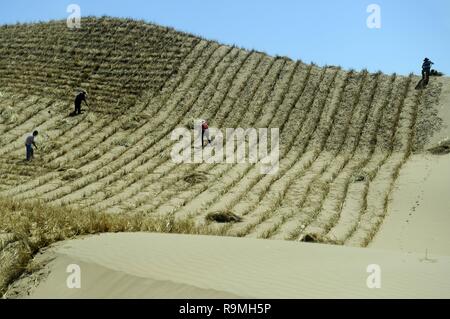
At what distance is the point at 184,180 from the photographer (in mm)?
16547

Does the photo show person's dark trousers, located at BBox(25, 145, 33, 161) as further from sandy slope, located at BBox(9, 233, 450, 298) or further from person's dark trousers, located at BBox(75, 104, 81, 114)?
sandy slope, located at BBox(9, 233, 450, 298)

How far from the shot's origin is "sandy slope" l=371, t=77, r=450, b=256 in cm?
1092

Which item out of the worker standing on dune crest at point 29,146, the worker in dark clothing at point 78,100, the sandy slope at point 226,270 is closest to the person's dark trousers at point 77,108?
the worker in dark clothing at point 78,100

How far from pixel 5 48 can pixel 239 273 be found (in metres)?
28.6

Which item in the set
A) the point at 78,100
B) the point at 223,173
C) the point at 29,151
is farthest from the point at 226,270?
the point at 78,100

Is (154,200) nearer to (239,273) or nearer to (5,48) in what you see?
(239,273)

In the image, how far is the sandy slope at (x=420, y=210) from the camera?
10.9m

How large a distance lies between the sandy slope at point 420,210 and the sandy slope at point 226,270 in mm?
3560

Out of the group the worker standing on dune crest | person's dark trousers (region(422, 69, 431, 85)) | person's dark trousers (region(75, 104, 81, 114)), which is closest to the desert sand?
the worker standing on dune crest

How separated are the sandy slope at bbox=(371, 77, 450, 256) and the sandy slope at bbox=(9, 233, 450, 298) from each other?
11.7 ft

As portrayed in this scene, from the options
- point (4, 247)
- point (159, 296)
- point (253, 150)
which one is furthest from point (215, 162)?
point (159, 296)

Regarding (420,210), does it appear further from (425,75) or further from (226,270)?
(425,75)

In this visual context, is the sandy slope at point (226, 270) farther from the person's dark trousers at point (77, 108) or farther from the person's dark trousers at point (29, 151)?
the person's dark trousers at point (77, 108)

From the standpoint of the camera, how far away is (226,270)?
6152 mm
